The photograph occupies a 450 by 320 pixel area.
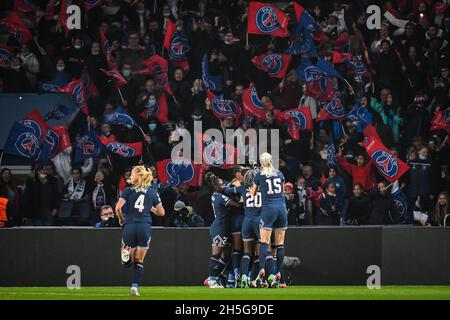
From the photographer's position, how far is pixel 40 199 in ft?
65.3

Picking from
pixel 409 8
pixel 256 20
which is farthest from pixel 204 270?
pixel 409 8

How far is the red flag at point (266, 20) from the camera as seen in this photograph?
22156 mm

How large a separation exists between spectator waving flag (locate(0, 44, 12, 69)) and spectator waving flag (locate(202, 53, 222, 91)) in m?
3.84

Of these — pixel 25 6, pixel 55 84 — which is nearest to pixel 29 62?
pixel 55 84

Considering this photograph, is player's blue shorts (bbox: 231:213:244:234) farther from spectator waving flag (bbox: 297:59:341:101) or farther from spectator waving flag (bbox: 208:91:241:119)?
spectator waving flag (bbox: 297:59:341:101)

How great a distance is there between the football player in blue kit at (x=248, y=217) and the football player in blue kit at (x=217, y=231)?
0.84ft

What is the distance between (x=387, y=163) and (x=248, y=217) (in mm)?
4017

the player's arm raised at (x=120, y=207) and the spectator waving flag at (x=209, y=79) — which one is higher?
the spectator waving flag at (x=209, y=79)

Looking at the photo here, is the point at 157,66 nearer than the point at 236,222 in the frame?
No

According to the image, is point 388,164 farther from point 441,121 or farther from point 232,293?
point 232,293

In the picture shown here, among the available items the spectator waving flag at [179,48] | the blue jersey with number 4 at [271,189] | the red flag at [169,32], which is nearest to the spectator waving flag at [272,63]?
the spectator waving flag at [179,48]

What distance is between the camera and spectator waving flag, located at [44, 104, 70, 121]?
70.4ft

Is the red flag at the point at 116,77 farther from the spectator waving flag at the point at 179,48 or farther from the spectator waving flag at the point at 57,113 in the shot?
the spectator waving flag at the point at 179,48

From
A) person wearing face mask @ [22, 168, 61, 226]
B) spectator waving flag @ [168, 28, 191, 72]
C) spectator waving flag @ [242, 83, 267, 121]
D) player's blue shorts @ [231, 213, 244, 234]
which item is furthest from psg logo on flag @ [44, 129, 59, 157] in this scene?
player's blue shorts @ [231, 213, 244, 234]
